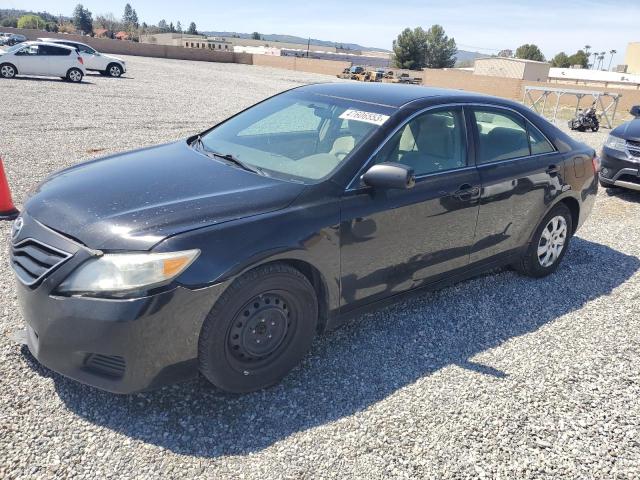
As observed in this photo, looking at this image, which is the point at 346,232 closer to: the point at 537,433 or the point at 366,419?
the point at 366,419

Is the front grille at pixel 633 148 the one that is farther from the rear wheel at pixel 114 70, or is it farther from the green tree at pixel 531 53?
the green tree at pixel 531 53

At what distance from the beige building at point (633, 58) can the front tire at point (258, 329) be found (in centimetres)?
11567

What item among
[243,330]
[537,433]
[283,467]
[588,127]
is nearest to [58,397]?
[243,330]

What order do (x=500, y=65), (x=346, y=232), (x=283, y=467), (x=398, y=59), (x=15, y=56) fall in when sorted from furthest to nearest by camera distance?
1. (x=398, y=59)
2. (x=500, y=65)
3. (x=15, y=56)
4. (x=346, y=232)
5. (x=283, y=467)

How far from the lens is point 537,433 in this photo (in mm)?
2943

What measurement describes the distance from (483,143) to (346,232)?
161cm

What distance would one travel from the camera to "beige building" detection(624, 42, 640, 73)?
99.8 m

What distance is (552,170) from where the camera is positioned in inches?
182

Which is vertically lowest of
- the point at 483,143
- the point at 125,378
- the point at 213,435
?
the point at 213,435

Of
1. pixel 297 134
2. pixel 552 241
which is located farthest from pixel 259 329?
pixel 552 241

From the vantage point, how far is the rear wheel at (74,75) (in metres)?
21.6

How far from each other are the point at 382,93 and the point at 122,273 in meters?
2.40

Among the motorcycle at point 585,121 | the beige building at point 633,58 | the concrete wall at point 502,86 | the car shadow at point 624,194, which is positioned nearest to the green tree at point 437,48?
the beige building at point 633,58

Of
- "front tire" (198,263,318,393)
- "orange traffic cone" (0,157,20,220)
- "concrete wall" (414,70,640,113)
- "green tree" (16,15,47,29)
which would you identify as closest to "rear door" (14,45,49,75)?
"concrete wall" (414,70,640,113)
